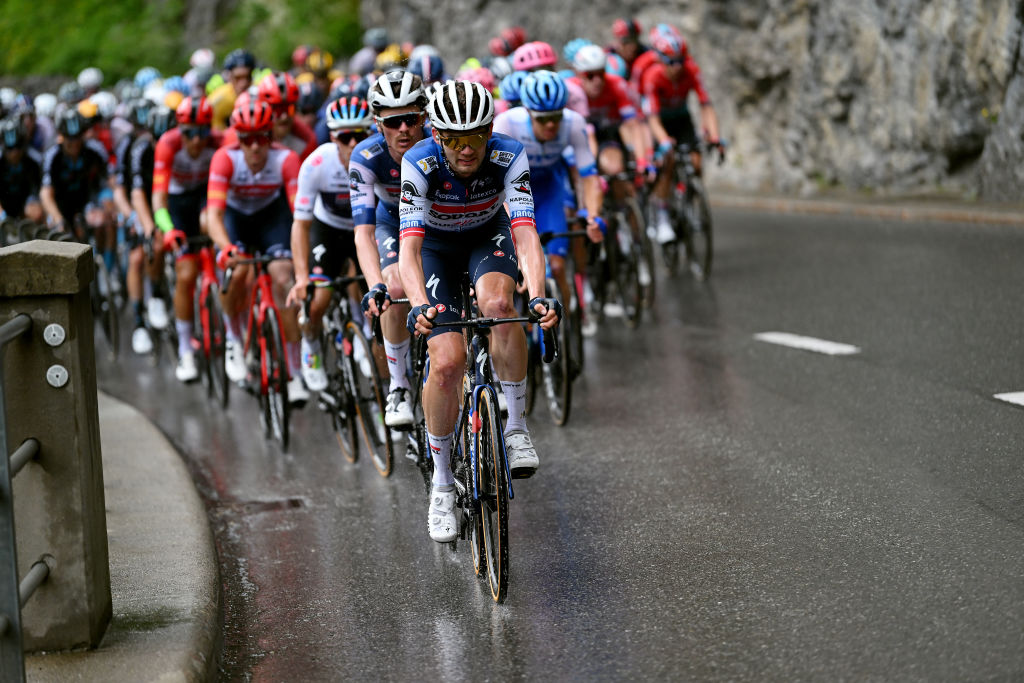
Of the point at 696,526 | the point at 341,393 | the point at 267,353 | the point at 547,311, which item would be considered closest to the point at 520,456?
the point at 547,311

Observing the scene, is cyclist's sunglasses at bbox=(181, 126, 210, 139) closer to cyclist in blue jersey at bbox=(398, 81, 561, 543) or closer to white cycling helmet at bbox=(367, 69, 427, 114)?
white cycling helmet at bbox=(367, 69, 427, 114)

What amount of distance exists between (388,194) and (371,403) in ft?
4.74

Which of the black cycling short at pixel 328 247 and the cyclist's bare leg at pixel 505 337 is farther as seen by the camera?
the black cycling short at pixel 328 247

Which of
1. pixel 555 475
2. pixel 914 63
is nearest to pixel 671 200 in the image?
pixel 555 475

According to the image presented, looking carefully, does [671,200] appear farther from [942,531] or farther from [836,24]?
[836,24]

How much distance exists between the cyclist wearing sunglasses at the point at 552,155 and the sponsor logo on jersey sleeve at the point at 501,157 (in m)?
2.97

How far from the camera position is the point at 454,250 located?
6.45 metres

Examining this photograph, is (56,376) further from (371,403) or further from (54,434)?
(371,403)

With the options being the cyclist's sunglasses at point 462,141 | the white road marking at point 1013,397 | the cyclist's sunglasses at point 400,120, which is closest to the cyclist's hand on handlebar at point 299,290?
the cyclist's sunglasses at point 400,120

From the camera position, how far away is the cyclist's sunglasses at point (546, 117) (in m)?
9.12

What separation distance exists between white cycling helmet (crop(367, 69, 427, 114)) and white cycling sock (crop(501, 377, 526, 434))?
193 cm

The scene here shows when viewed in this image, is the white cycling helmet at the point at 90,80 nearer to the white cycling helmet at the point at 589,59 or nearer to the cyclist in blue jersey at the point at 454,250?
the white cycling helmet at the point at 589,59

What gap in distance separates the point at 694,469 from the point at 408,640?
260cm

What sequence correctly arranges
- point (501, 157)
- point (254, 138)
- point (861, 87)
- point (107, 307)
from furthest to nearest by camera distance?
point (861, 87) < point (107, 307) < point (254, 138) < point (501, 157)
